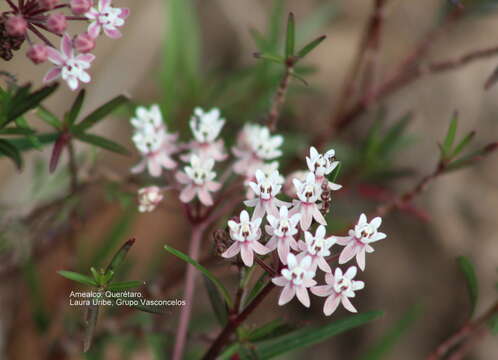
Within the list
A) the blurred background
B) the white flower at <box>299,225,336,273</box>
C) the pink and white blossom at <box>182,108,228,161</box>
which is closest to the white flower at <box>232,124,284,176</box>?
the pink and white blossom at <box>182,108,228,161</box>

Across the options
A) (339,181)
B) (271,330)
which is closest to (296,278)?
(271,330)

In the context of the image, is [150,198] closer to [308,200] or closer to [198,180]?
[198,180]

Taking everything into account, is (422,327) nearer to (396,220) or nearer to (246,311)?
(396,220)

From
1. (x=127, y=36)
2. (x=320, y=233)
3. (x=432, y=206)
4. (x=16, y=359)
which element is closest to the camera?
(x=320, y=233)

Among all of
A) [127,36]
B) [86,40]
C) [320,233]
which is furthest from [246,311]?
[127,36]

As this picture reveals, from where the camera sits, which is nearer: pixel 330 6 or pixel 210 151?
pixel 210 151

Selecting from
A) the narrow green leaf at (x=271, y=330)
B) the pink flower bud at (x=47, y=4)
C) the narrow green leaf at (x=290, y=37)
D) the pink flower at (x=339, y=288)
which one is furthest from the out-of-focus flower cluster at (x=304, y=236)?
the pink flower bud at (x=47, y=4)
